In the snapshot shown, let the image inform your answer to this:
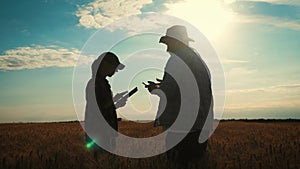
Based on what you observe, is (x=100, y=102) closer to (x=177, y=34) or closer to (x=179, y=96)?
(x=179, y=96)

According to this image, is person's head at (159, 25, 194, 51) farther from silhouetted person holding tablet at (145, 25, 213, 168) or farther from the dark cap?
the dark cap

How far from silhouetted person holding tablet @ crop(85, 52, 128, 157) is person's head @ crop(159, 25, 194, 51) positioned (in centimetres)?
187

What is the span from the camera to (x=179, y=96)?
24.3 feet

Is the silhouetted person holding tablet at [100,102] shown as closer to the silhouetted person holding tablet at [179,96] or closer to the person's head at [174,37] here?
the silhouetted person holding tablet at [179,96]

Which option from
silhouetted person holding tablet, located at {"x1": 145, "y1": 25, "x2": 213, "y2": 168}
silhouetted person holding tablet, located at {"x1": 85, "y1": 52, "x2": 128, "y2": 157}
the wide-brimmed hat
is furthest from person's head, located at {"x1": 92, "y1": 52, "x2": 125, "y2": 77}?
the wide-brimmed hat

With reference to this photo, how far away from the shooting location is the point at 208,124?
7.59 meters

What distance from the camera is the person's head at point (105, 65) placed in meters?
8.89

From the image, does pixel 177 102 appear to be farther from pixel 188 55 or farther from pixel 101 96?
pixel 101 96

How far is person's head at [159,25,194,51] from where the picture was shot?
24.5 feet

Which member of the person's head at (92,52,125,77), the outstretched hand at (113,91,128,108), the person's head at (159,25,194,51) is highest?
the person's head at (159,25,194,51)

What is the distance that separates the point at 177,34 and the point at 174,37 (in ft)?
0.26

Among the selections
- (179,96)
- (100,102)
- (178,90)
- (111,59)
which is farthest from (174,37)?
(100,102)

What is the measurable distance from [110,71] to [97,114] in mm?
1015

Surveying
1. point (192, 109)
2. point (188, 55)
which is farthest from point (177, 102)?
point (188, 55)
